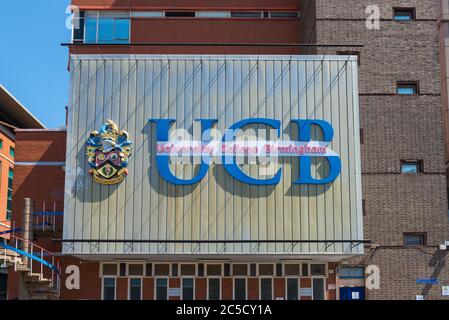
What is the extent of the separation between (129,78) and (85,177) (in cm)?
496

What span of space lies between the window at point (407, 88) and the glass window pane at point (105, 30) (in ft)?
61.9

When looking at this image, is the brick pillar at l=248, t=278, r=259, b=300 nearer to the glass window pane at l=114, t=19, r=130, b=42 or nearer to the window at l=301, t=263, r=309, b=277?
the window at l=301, t=263, r=309, b=277

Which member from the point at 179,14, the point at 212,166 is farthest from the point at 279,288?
the point at 179,14

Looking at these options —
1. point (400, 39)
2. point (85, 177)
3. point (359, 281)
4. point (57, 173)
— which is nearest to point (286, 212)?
point (359, 281)

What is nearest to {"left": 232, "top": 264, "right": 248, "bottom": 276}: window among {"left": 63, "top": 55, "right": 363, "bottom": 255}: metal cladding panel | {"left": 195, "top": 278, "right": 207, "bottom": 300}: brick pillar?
{"left": 195, "top": 278, "right": 207, "bottom": 300}: brick pillar

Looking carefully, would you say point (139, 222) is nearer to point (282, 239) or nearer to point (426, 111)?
point (282, 239)

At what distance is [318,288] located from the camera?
29.1 m

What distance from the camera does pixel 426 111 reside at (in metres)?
31.0

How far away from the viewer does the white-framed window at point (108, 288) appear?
2933 centimetres

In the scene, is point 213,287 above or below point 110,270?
below

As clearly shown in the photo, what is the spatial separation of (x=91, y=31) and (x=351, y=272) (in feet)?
74.1

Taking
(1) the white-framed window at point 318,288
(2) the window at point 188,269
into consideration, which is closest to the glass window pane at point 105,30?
(2) the window at point 188,269

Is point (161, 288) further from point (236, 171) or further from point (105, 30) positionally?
point (105, 30)

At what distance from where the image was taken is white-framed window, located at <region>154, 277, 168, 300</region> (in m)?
29.1
